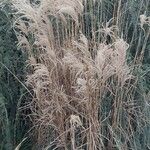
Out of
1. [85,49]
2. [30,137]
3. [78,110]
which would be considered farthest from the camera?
[30,137]

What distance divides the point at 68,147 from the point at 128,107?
526 mm

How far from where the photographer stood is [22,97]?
10.6 feet

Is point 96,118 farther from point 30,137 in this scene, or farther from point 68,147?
point 30,137

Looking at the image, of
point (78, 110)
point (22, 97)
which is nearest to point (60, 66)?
point (78, 110)

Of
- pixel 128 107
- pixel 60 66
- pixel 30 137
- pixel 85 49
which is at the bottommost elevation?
pixel 30 137

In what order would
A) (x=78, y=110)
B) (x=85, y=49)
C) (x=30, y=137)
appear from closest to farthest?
1. (x=85, y=49)
2. (x=78, y=110)
3. (x=30, y=137)

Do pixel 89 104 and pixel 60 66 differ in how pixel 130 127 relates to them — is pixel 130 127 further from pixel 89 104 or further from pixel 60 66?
pixel 60 66

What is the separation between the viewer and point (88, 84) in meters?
2.62

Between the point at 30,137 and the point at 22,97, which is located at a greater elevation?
the point at 22,97

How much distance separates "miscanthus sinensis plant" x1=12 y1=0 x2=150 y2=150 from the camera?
2637 mm

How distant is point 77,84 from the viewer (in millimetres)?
2791

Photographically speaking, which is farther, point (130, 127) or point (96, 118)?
point (130, 127)

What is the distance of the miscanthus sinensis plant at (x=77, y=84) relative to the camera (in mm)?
2637

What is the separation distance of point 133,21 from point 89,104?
94 centimetres
